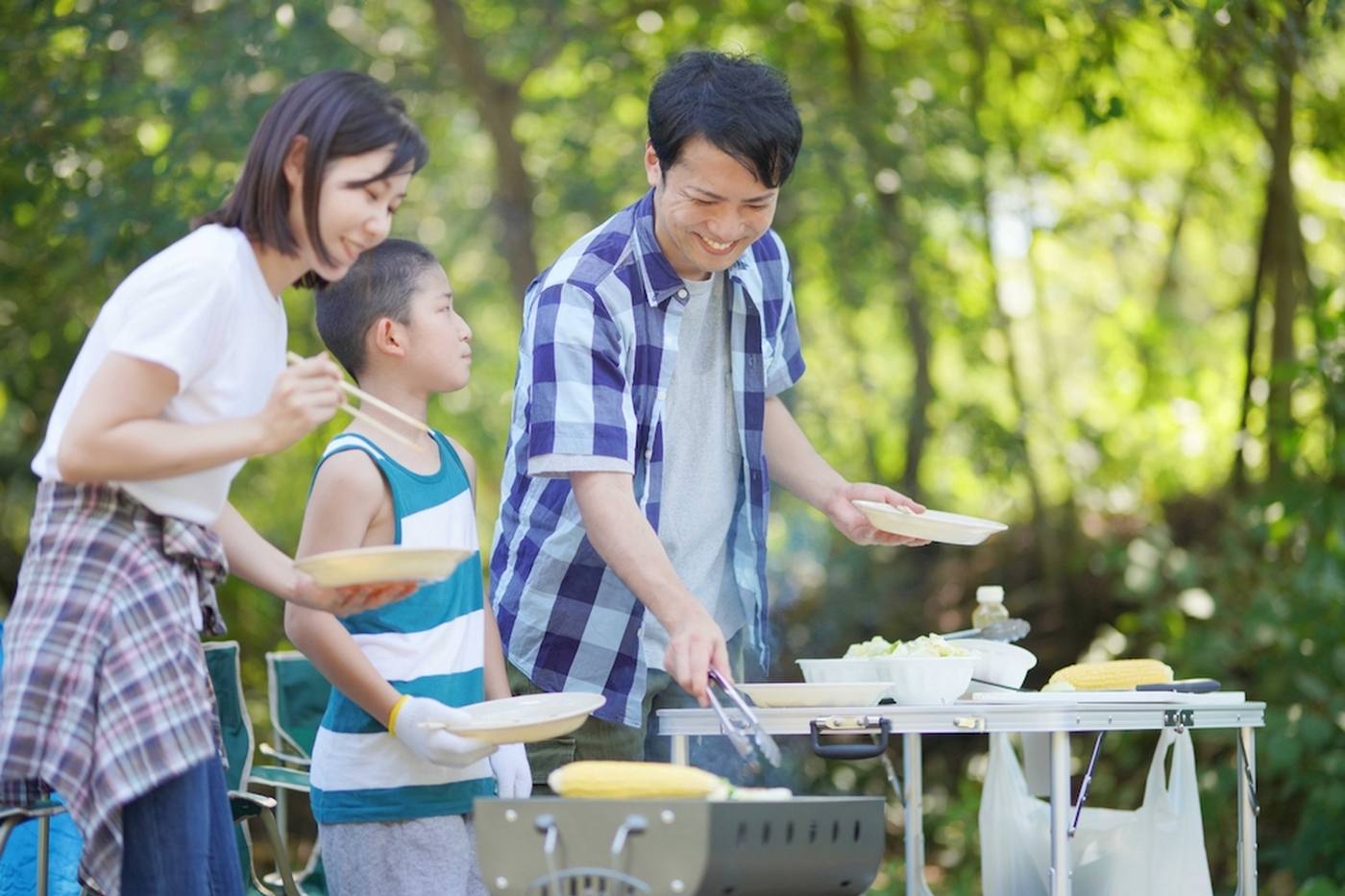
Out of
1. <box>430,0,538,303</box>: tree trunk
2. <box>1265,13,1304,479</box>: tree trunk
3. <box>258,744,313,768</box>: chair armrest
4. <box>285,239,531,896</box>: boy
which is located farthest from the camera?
<box>430,0,538,303</box>: tree trunk

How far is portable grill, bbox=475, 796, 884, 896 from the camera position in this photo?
1.67m

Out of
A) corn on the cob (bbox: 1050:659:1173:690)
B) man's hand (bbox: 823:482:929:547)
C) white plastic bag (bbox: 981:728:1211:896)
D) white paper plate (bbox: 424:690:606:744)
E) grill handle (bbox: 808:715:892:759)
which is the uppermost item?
man's hand (bbox: 823:482:929:547)

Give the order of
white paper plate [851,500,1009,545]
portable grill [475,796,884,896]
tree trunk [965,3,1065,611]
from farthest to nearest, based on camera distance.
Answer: tree trunk [965,3,1065,611]
white paper plate [851,500,1009,545]
portable grill [475,796,884,896]

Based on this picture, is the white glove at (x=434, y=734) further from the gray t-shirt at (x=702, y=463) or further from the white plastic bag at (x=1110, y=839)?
the white plastic bag at (x=1110, y=839)

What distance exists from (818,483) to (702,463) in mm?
262

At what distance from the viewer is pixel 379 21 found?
5754 mm

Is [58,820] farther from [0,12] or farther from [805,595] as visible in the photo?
[805,595]

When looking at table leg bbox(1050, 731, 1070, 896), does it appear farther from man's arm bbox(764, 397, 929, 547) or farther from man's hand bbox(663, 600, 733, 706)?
man's hand bbox(663, 600, 733, 706)

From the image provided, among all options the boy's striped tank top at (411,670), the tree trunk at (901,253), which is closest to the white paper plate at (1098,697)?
the boy's striped tank top at (411,670)

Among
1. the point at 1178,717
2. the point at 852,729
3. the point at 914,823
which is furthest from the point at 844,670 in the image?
the point at 914,823

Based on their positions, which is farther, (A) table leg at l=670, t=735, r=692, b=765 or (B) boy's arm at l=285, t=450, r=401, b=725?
(A) table leg at l=670, t=735, r=692, b=765

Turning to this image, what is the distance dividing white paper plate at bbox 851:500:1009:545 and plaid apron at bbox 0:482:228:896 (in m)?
1.05

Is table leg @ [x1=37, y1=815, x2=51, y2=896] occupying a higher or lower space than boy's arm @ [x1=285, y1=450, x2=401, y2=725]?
lower

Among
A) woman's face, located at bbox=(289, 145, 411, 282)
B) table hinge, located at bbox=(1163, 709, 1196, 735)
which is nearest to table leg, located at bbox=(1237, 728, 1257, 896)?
table hinge, located at bbox=(1163, 709, 1196, 735)
